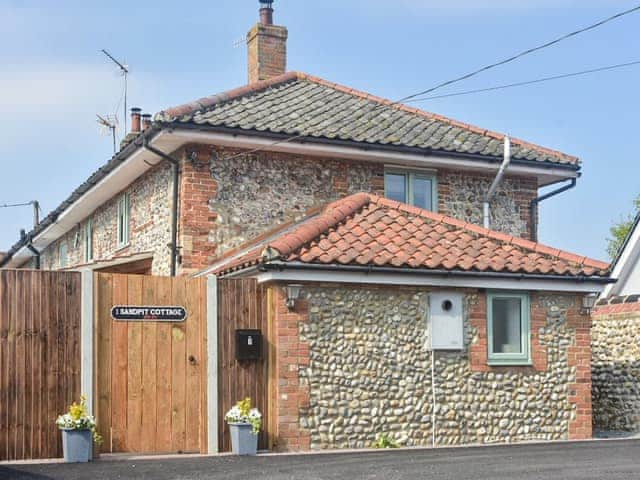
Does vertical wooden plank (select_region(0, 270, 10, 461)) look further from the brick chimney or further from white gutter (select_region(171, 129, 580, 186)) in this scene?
the brick chimney

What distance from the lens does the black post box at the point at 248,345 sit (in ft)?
45.5

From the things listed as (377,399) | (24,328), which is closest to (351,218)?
(377,399)

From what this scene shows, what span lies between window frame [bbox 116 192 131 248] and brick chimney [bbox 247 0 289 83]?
12.9ft

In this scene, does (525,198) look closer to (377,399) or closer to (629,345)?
(629,345)

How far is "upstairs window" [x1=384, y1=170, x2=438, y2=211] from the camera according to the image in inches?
753

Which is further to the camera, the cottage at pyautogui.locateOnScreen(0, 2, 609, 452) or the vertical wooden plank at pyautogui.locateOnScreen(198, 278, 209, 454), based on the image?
the cottage at pyautogui.locateOnScreen(0, 2, 609, 452)

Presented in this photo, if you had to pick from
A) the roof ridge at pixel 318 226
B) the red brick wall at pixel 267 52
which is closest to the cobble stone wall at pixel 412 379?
the roof ridge at pixel 318 226

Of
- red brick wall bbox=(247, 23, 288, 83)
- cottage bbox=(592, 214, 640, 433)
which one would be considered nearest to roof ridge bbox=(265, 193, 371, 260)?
cottage bbox=(592, 214, 640, 433)

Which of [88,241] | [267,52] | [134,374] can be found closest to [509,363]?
[134,374]

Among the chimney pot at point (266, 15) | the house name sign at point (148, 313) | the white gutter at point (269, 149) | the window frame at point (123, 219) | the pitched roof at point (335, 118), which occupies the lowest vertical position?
the house name sign at point (148, 313)

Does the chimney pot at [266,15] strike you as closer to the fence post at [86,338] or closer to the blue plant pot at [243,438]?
the fence post at [86,338]

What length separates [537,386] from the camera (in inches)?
614

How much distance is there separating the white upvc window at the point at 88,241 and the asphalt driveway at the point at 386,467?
12573mm

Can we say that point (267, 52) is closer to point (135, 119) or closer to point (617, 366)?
point (135, 119)
